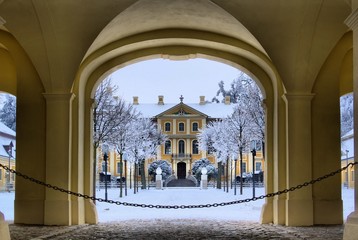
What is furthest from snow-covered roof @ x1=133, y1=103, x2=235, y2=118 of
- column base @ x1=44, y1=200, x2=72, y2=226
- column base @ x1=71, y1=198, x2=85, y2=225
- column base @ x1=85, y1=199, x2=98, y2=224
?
column base @ x1=44, y1=200, x2=72, y2=226

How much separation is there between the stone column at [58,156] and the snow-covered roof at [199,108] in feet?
232

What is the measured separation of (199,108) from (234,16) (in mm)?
75696

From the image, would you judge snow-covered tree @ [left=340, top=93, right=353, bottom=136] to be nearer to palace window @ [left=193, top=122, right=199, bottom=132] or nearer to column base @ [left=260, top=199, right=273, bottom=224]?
palace window @ [left=193, top=122, right=199, bottom=132]

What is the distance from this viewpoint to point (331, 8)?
12.2 metres

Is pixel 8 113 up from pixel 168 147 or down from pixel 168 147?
up

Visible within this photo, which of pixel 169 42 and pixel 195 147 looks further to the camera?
pixel 195 147

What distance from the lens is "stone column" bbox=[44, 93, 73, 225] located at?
46.8 ft

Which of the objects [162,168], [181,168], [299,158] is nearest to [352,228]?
[299,158]

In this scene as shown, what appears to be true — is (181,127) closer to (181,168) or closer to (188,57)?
(181,168)

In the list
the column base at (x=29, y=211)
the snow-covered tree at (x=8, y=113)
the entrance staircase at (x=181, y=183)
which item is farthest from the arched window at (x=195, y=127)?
the column base at (x=29, y=211)

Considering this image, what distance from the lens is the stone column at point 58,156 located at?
1427 cm

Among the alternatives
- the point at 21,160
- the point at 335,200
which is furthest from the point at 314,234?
the point at 21,160

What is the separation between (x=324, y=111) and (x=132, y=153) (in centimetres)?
3717

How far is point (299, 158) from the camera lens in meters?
14.4
